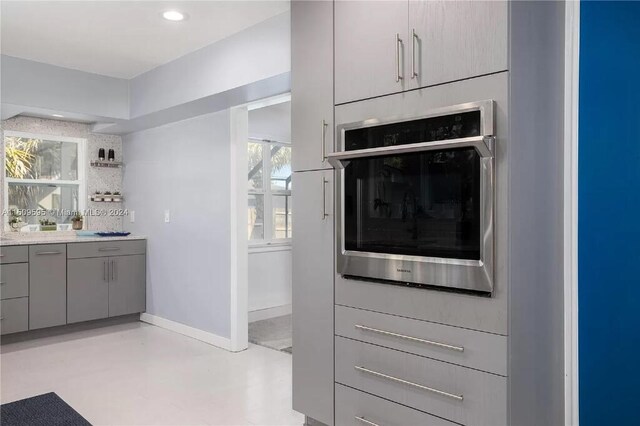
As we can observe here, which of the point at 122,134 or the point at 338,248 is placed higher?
the point at 122,134

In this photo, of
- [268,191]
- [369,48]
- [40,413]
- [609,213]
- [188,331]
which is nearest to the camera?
[609,213]

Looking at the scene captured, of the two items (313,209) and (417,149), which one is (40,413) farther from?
(417,149)

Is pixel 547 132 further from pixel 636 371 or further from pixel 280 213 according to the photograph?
pixel 280 213

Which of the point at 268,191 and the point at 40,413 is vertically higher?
the point at 268,191

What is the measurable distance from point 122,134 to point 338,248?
410 centimetres

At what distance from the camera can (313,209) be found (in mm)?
2467

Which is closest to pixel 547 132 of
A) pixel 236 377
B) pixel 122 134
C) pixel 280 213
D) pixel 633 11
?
pixel 633 11

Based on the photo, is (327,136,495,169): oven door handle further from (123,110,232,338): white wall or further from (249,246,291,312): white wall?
(249,246,291,312): white wall

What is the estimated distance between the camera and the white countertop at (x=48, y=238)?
4301 mm

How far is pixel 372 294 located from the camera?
7.28 ft

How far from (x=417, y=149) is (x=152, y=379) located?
2576mm

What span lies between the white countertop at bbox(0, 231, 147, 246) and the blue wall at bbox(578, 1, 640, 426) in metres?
4.31

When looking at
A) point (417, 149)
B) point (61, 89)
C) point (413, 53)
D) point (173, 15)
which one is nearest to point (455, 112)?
point (417, 149)

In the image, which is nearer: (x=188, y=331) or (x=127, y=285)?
(x=188, y=331)
